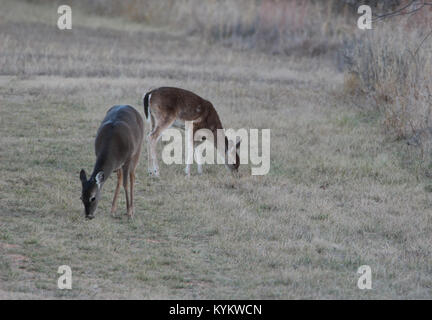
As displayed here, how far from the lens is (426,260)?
8.48 metres

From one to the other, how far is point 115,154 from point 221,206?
181 cm

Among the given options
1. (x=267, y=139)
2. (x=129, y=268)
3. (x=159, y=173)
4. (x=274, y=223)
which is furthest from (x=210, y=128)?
(x=129, y=268)

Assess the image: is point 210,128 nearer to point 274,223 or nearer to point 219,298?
point 274,223

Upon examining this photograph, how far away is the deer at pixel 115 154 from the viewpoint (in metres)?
8.89

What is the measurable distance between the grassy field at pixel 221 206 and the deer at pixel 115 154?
41cm
